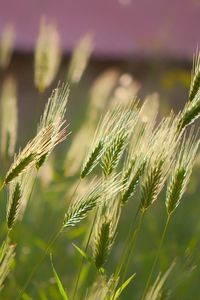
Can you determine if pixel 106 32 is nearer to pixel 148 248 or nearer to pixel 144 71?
pixel 144 71

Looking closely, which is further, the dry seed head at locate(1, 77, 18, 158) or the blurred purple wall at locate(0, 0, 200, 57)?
the blurred purple wall at locate(0, 0, 200, 57)

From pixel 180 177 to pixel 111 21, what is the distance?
321cm

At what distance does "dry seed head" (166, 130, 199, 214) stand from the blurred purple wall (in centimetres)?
298

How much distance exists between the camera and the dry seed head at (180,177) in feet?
2.74

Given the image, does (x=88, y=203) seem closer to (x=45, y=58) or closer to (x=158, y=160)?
(x=158, y=160)

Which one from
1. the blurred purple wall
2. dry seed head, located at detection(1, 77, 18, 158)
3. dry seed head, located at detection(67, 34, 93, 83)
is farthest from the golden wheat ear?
the blurred purple wall

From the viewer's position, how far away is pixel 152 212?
1.83 m

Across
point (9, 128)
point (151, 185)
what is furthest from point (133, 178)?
point (9, 128)

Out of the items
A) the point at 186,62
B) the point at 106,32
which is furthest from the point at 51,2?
the point at 186,62

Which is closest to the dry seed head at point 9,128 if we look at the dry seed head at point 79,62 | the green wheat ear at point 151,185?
the dry seed head at point 79,62

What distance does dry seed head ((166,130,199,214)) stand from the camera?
83cm

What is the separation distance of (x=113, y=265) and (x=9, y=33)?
48cm

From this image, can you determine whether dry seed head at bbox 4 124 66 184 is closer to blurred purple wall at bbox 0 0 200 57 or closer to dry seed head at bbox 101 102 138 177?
dry seed head at bbox 101 102 138 177

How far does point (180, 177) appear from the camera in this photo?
2.79ft
